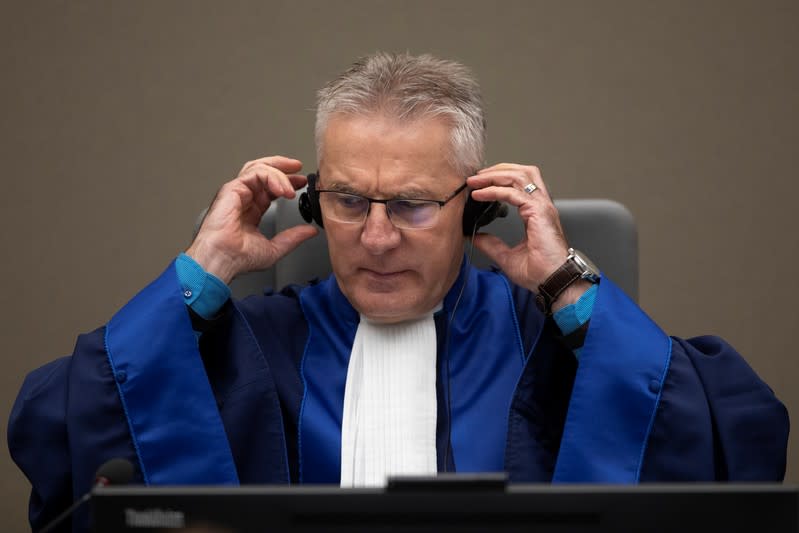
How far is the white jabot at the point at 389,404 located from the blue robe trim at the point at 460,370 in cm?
2

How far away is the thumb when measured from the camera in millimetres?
1896

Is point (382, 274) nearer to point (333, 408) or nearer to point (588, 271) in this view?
point (333, 408)

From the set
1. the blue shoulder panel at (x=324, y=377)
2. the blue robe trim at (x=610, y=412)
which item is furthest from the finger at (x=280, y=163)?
the blue robe trim at (x=610, y=412)

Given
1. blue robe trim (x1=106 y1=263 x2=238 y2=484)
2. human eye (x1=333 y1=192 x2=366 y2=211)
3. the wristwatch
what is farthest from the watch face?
blue robe trim (x1=106 y1=263 x2=238 y2=484)

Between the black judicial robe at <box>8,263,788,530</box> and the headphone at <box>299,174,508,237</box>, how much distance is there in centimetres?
22

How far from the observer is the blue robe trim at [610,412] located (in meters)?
1.59

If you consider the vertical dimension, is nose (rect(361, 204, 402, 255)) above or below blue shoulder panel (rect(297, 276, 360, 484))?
above

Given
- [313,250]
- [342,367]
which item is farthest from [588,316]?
[313,250]

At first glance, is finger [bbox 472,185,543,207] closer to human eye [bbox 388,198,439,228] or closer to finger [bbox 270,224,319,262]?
human eye [bbox 388,198,439,228]

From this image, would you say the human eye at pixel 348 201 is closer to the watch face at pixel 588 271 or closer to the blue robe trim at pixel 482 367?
the blue robe trim at pixel 482 367

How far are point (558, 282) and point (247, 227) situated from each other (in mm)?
635

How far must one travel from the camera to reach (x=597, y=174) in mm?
2844

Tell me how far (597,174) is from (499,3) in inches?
22.3

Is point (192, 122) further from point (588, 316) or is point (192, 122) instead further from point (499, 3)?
point (588, 316)
